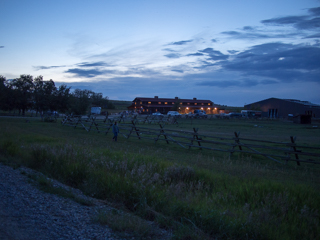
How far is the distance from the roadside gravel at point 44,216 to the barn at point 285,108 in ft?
203

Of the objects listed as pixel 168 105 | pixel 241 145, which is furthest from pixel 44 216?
pixel 168 105

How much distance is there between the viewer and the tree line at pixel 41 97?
4400 cm

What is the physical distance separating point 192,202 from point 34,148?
6941 millimetres

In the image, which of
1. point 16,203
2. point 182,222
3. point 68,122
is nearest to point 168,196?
point 182,222

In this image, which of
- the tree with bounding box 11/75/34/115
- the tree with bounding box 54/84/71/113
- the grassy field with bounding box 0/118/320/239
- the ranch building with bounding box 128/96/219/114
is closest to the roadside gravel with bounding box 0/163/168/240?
the grassy field with bounding box 0/118/320/239

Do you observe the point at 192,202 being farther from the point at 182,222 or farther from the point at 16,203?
the point at 16,203

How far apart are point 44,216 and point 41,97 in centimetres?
4347

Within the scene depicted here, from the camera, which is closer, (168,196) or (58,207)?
(58,207)

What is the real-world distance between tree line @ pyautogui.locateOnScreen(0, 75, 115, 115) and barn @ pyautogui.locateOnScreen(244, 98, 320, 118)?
46.1m

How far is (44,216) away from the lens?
4.56 meters

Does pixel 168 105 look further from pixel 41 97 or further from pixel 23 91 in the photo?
pixel 41 97

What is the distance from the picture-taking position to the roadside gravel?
12.9 feet

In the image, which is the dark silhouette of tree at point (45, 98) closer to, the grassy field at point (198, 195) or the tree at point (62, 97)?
the tree at point (62, 97)

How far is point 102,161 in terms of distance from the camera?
319 inches
